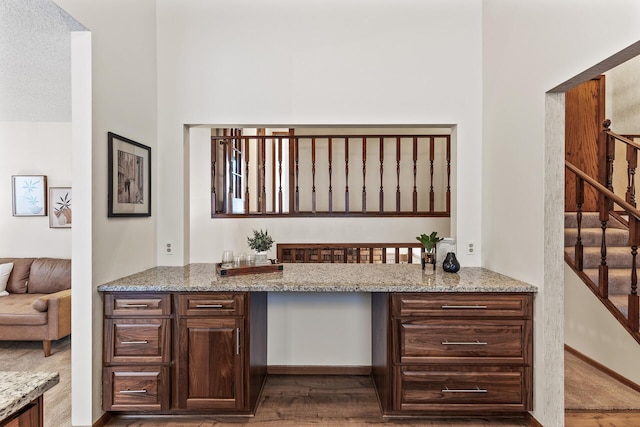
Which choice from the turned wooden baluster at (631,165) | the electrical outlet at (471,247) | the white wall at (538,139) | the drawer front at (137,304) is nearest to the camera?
the white wall at (538,139)

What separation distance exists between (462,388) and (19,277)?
4.90 meters

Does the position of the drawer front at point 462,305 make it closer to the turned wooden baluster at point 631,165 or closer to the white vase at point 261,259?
the white vase at point 261,259

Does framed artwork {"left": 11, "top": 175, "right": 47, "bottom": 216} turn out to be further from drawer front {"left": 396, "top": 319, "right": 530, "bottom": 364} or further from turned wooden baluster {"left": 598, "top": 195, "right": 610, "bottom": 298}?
turned wooden baluster {"left": 598, "top": 195, "right": 610, "bottom": 298}

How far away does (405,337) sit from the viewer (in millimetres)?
2451

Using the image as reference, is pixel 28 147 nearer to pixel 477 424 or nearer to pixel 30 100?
pixel 30 100

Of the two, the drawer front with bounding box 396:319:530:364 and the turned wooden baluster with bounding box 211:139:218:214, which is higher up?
the turned wooden baluster with bounding box 211:139:218:214

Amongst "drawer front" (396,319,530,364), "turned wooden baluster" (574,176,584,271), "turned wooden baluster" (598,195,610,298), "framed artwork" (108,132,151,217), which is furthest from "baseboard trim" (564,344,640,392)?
"framed artwork" (108,132,151,217)

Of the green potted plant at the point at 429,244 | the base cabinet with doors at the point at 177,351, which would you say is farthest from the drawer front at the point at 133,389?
the green potted plant at the point at 429,244

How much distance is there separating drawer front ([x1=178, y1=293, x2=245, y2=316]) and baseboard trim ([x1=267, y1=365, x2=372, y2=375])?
105cm

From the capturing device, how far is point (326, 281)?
252 cm

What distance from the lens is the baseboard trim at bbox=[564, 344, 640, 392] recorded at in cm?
293

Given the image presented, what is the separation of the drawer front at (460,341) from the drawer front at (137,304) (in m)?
1.53

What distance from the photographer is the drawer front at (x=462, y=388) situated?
2.42m

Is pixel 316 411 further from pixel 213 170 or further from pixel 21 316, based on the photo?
pixel 21 316
